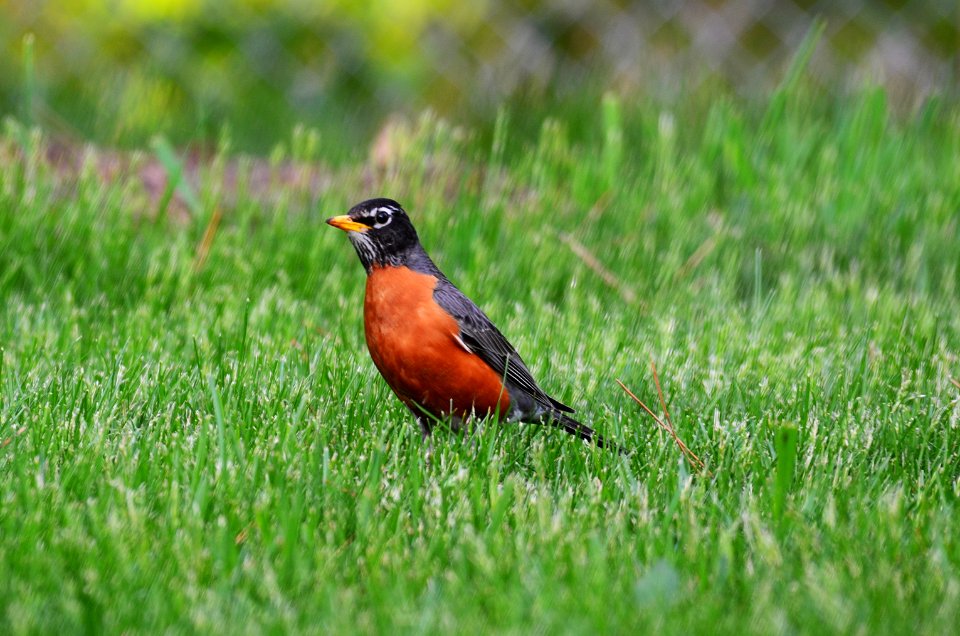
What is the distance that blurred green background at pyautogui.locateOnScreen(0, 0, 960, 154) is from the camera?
7.68m

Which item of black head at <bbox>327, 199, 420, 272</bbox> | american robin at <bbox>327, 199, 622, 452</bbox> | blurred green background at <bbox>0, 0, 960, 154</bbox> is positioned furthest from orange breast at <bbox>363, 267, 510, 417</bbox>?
blurred green background at <bbox>0, 0, 960, 154</bbox>

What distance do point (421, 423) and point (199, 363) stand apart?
66 centimetres

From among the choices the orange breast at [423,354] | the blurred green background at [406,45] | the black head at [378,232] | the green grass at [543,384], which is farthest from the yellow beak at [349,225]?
the blurred green background at [406,45]

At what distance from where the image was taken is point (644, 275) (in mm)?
4820

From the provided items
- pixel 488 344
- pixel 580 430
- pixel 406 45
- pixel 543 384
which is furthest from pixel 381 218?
pixel 406 45

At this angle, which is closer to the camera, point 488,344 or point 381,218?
point 488,344

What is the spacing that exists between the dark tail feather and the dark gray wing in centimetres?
7

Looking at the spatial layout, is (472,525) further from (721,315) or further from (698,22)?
(698,22)

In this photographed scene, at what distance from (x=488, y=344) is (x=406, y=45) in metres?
5.24

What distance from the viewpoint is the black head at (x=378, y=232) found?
356cm

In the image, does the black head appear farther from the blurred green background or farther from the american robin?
the blurred green background

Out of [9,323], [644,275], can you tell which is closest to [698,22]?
[644,275]

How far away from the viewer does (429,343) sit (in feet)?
10.7

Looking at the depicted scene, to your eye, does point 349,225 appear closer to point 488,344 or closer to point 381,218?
point 381,218
